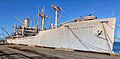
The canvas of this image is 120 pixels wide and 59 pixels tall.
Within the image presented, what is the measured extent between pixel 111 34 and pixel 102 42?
1.33 m

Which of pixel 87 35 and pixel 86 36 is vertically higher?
pixel 87 35

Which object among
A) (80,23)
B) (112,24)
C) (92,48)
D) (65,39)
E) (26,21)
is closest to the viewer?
(112,24)

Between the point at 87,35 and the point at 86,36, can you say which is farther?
the point at 86,36

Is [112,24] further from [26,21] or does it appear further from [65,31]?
[26,21]

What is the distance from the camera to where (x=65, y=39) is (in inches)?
891

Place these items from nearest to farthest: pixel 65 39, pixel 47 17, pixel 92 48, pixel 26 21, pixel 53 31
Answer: pixel 92 48 < pixel 65 39 < pixel 53 31 < pixel 47 17 < pixel 26 21

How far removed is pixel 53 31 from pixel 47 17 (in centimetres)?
1778

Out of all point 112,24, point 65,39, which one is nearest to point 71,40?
point 65,39

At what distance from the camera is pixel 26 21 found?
189 feet

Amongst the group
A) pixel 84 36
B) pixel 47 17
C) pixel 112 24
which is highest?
pixel 47 17

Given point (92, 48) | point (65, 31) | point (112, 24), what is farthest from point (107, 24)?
point (65, 31)

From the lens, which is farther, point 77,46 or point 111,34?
point 77,46

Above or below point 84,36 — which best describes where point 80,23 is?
above

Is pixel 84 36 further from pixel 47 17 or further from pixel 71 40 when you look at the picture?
pixel 47 17
